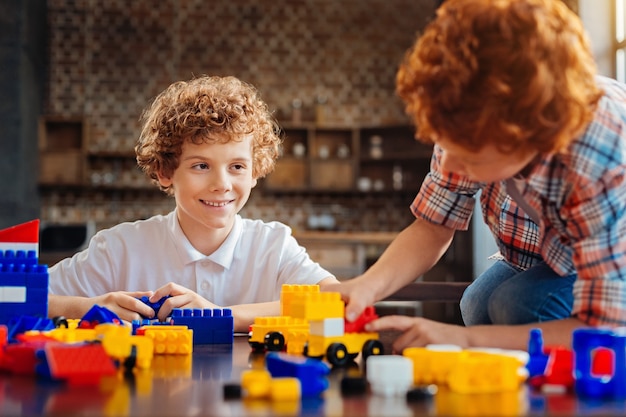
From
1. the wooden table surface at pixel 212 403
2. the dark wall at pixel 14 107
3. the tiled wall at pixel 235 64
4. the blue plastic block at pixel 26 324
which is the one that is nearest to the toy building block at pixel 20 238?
the blue plastic block at pixel 26 324

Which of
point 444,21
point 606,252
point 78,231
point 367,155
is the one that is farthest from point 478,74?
point 367,155

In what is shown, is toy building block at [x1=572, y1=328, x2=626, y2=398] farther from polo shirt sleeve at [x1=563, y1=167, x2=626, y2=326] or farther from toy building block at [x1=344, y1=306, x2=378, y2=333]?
toy building block at [x1=344, y1=306, x2=378, y2=333]

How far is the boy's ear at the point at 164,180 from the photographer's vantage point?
2.11m

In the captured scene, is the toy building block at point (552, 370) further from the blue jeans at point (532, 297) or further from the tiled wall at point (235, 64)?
the tiled wall at point (235, 64)

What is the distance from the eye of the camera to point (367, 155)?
291 inches

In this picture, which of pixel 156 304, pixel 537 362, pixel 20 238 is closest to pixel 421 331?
pixel 537 362

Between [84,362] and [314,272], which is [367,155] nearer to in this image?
[314,272]

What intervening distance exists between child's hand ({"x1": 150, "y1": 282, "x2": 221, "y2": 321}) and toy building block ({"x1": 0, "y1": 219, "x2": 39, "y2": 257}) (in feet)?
0.92

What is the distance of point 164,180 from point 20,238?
29.1 inches

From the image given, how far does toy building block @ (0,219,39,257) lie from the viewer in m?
1.40

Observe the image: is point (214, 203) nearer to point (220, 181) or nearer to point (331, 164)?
point (220, 181)

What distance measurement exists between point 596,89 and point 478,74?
23 cm

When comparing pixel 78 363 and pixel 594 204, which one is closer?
pixel 78 363

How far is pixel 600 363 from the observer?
0.92 metres
